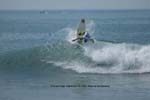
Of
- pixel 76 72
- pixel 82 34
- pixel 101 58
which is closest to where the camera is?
pixel 76 72

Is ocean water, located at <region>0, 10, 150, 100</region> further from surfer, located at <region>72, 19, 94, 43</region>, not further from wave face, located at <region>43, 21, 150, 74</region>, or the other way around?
surfer, located at <region>72, 19, 94, 43</region>

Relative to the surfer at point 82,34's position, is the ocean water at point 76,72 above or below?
below

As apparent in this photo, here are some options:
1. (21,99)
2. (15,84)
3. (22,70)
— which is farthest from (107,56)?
(21,99)

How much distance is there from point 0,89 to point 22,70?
650cm

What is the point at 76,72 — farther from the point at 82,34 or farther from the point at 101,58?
the point at 82,34

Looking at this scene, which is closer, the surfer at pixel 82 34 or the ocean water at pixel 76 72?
the ocean water at pixel 76 72

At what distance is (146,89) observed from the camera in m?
23.4

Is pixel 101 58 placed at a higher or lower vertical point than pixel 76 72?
higher

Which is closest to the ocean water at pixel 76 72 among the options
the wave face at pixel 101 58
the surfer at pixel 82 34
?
the wave face at pixel 101 58

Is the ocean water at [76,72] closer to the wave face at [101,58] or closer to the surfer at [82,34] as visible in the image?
the wave face at [101,58]

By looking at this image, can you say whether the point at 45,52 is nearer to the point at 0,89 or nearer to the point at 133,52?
the point at 133,52

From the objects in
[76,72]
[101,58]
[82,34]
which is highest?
[82,34]

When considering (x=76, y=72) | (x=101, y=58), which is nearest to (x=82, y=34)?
(x=101, y=58)

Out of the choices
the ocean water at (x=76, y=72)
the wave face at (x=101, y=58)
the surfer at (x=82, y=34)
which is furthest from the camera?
the surfer at (x=82, y=34)
